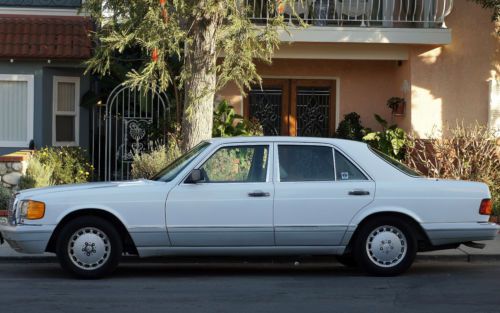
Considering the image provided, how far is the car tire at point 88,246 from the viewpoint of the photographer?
29.9 feet

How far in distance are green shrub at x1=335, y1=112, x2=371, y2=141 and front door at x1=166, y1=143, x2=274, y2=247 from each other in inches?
272

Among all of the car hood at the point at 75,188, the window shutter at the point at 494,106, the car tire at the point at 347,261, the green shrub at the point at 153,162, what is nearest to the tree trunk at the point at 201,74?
the green shrub at the point at 153,162

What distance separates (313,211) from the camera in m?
9.22

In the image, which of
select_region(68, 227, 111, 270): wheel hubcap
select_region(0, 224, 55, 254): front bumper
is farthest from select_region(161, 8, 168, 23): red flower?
select_region(0, 224, 55, 254): front bumper

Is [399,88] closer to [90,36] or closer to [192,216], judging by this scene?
[90,36]

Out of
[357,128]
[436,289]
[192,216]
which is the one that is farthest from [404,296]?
[357,128]

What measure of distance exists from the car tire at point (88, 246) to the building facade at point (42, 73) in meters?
7.46

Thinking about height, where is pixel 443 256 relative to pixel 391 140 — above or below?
below

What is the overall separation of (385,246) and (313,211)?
915mm

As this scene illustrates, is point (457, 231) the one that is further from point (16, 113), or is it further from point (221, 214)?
point (16, 113)

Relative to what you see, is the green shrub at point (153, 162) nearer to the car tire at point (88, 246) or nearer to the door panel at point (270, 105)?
the door panel at point (270, 105)

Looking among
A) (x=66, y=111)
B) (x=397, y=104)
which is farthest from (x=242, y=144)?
(x=66, y=111)

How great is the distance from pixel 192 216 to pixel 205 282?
0.78 m

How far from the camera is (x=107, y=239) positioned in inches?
360
